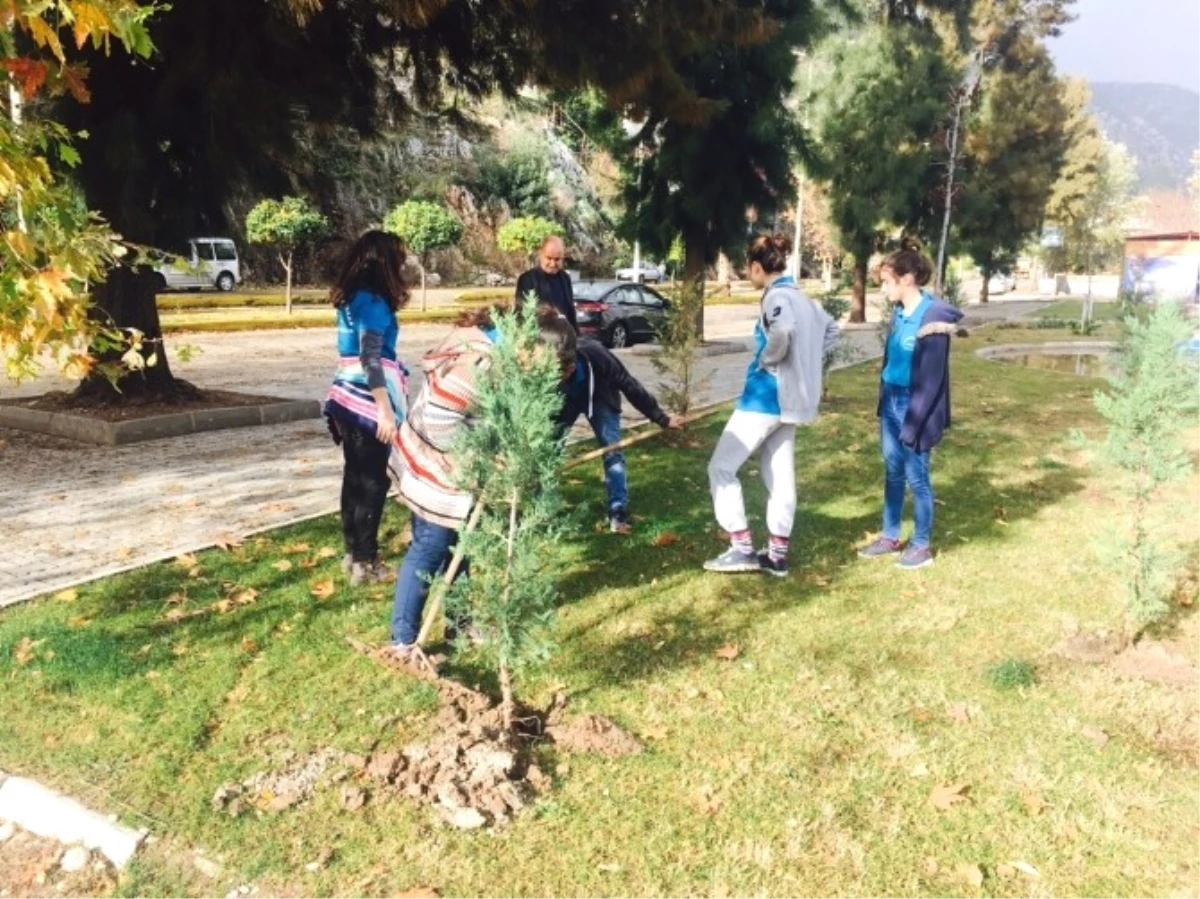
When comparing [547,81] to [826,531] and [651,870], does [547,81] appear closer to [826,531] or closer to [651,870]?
[826,531]

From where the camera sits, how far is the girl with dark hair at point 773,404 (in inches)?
194

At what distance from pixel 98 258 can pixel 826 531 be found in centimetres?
449

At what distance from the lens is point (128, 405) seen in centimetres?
916

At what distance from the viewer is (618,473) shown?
597 cm

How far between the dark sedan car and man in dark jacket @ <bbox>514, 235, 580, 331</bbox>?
11.3 meters

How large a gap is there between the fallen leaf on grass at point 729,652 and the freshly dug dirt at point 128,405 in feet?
21.5

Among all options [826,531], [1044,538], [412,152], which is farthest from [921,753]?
[412,152]

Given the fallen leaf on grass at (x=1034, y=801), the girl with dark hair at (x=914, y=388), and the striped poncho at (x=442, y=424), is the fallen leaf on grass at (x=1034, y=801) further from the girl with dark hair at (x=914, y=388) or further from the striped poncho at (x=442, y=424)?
the girl with dark hair at (x=914, y=388)

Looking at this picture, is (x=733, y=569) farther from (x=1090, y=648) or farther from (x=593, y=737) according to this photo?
(x=593, y=737)

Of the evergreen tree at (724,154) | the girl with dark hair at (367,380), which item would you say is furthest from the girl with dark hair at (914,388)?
the evergreen tree at (724,154)

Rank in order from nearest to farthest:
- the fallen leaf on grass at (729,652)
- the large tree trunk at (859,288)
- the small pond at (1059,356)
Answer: the fallen leaf on grass at (729,652) → the small pond at (1059,356) → the large tree trunk at (859,288)

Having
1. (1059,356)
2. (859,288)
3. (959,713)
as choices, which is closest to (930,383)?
(959,713)

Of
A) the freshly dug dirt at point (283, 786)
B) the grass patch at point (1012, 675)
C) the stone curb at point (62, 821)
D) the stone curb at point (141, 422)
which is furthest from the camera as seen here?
the stone curb at point (141, 422)

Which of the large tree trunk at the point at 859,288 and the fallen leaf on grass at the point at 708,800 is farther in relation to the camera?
the large tree trunk at the point at 859,288
